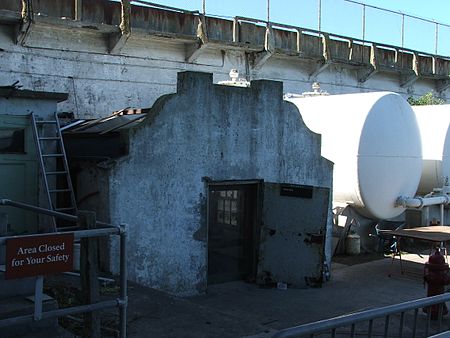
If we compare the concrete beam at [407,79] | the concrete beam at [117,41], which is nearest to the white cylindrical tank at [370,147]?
the concrete beam at [117,41]

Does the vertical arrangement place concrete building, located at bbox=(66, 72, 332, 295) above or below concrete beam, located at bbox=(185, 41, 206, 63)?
below

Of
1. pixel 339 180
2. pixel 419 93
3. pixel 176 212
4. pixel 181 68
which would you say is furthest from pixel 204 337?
pixel 419 93

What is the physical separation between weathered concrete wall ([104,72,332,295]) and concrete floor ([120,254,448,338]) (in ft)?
2.78

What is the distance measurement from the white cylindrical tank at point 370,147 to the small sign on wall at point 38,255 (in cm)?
1003

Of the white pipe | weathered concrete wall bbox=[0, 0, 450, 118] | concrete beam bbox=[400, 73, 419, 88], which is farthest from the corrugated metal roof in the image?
concrete beam bbox=[400, 73, 419, 88]

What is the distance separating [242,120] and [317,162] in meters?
2.32

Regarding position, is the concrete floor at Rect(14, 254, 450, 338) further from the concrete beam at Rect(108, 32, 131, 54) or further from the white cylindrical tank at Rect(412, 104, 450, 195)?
the concrete beam at Rect(108, 32, 131, 54)

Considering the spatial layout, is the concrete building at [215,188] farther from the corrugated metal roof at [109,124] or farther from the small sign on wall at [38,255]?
the small sign on wall at [38,255]

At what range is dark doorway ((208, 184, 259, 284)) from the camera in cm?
1005

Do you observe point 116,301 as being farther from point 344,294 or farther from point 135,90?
point 135,90

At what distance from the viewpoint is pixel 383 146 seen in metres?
12.9

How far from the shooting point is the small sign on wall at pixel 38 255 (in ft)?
11.2

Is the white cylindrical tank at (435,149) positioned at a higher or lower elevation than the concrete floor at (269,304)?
higher

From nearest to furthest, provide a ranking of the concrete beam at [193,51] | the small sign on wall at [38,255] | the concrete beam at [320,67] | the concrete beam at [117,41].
A: the small sign on wall at [38,255] < the concrete beam at [117,41] < the concrete beam at [193,51] < the concrete beam at [320,67]
